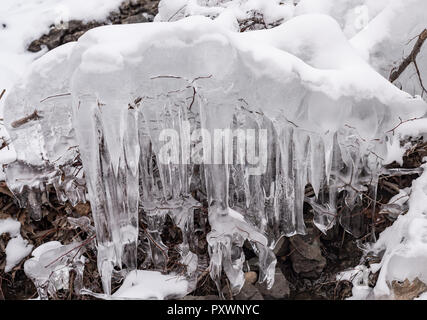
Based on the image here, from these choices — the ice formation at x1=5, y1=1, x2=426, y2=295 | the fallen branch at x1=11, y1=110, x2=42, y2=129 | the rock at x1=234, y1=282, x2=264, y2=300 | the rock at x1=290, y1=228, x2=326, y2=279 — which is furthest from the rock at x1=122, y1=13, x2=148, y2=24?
the rock at x1=234, y1=282, x2=264, y2=300

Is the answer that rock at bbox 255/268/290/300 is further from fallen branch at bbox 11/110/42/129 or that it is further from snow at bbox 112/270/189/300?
fallen branch at bbox 11/110/42/129

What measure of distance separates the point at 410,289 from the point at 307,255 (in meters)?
0.62

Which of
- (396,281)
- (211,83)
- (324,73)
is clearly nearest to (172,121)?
(211,83)

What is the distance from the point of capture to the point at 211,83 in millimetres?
1625

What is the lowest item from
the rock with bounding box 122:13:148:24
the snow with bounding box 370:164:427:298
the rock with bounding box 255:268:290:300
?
the rock with bounding box 255:268:290:300

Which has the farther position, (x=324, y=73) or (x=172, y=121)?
(x=172, y=121)

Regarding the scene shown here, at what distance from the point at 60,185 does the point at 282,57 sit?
1410 mm

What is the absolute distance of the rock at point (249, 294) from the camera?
2211 mm

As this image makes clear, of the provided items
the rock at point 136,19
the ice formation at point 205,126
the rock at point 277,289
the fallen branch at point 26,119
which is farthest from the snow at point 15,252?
the rock at point 136,19

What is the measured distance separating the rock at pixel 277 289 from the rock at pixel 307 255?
0.12m

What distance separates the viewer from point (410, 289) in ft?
6.09

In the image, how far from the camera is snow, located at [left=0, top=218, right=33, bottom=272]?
2.32 meters

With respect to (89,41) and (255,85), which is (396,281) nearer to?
(255,85)

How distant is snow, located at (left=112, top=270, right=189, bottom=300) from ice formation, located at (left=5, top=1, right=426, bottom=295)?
0.24 feet
